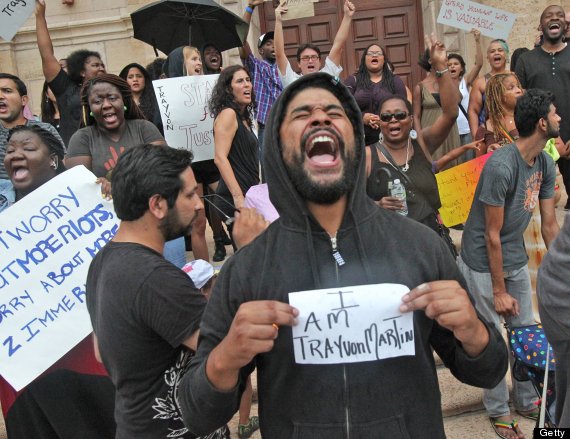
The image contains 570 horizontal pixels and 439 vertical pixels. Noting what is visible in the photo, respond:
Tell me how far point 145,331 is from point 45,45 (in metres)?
3.40

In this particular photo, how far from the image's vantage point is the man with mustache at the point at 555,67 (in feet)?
21.1

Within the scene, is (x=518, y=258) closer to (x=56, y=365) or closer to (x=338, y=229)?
(x=338, y=229)

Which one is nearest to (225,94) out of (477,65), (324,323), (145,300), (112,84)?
(112,84)

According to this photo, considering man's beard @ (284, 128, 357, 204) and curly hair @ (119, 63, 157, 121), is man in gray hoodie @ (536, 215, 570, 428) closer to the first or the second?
man's beard @ (284, 128, 357, 204)

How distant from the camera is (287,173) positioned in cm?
170

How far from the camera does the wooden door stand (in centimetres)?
996

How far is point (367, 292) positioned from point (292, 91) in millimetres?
651

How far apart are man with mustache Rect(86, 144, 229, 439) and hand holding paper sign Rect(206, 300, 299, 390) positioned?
520mm

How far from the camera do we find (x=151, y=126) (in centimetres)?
407

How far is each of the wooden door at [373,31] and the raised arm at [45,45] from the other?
5543 mm

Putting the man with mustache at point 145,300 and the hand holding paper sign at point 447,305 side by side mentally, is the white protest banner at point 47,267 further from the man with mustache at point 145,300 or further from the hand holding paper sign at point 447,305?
the hand holding paper sign at point 447,305

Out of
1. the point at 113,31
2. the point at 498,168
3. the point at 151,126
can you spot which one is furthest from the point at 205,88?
the point at 113,31

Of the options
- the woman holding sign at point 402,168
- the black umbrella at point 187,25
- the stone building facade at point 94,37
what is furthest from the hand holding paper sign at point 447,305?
the stone building facade at point 94,37

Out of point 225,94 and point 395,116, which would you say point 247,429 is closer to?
point 395,116
